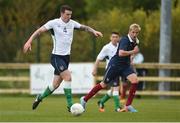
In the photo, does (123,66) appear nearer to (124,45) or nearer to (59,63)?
(124,45)

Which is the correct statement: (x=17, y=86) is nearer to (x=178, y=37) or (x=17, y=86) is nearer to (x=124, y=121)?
(x=178, y=37)

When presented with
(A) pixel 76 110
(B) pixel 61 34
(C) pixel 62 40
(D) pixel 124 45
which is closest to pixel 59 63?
(C) pixel 62 40

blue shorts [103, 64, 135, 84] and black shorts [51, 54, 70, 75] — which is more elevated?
black shorts [51, 54, 70, 75]

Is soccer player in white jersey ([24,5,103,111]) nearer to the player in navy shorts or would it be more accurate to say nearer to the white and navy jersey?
the white and navy jersey

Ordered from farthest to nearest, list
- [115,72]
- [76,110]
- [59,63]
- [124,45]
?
[115,72] → [124,45] → [59,63] → [76,110]

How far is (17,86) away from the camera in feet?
103

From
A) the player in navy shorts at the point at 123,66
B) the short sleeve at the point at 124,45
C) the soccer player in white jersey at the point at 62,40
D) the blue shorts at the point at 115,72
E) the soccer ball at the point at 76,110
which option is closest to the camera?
the soccer ball at the point at 76,110

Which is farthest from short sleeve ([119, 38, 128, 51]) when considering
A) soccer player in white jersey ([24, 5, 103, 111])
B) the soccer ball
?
the soccer ball

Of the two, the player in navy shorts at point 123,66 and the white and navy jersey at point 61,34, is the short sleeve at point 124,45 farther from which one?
the white and navy jersey at point 61,34

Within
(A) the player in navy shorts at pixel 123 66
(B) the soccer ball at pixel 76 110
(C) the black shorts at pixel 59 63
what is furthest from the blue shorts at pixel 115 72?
(B) the soccer ball at pixel 76 110

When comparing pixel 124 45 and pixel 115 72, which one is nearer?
pixel 124 45

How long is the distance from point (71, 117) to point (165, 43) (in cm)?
1221

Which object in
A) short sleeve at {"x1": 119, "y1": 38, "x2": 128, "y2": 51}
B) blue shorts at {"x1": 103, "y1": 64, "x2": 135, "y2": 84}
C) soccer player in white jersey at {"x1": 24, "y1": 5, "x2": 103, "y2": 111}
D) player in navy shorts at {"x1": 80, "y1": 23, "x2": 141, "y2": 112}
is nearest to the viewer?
soccer player in white jersey at {"x1": 24, "y1": 5, "x2": 103, "y2": 111}

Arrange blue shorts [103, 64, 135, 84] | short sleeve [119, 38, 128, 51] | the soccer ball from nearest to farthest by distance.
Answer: the soccer ball → short sleeve [119, 38, 128, 51] → blue shorts [103, 64, 135, 84]
